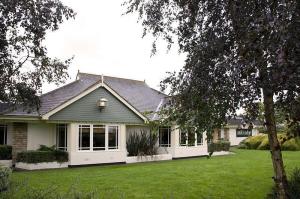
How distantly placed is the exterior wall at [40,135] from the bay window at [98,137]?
2.05 meters

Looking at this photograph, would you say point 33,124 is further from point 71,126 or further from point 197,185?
point 197,185

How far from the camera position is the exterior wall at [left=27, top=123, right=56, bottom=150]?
2319 centimetres

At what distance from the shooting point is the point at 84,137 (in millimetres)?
23578

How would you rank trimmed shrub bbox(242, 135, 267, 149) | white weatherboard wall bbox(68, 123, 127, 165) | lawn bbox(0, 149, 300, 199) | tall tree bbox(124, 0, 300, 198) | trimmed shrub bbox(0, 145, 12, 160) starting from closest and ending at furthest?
tall tree bbox(124, 0, 300, 198), lawn bbox(0, 149, 300, 199), trimmed shrub bbox(0, 145, 12, 160), white weatherboard wall bbox(68, 123, 127, 165), trimmed shrub bbox(242, 135, 267, 149)

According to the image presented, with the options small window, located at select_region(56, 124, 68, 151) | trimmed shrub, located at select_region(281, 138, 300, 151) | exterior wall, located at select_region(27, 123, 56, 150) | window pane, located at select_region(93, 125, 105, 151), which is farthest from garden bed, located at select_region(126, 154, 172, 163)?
trimmed shrub, located at select_region(281, 138, 300, 151)

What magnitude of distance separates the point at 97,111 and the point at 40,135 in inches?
145

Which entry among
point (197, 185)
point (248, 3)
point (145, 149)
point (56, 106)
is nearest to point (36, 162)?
point (56, 106)

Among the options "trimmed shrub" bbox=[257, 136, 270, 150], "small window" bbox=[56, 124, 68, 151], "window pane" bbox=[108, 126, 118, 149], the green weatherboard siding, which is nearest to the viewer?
the green weatherboard siding

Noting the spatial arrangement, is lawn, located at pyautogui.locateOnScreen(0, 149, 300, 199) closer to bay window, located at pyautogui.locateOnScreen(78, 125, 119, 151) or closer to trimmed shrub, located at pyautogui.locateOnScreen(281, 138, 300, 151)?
bay window, located at pyautogui.locateOnScreen(78, 125, 119, 151)

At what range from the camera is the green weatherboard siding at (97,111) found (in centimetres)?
2316

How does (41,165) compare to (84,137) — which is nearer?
(41,165)

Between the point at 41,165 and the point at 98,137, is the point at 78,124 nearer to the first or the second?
the point at 98,137

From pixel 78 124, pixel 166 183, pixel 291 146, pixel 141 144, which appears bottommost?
pixel 166 183

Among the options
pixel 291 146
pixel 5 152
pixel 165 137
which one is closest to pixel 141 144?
pixel 165 137
